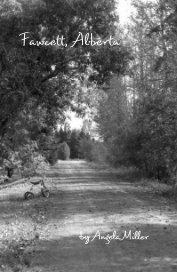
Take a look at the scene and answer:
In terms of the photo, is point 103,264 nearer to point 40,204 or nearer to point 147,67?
point 40,204

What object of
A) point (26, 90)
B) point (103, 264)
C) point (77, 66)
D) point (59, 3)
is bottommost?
point (103, 264)

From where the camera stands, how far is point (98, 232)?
1249 centimetres

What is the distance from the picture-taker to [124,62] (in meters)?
19.7

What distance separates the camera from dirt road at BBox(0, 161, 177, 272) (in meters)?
9.05

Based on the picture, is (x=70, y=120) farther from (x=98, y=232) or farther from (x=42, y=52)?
(x=98, y=232)

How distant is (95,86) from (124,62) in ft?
8.26

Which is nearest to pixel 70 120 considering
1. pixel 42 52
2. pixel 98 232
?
pixel 42 52

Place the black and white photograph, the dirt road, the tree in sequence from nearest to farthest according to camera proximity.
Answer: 1. the dirt road
2. the black and white photograph
3. the tree

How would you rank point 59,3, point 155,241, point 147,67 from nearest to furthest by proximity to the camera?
1. point 155,241
2. point 59,3
3. point 147,67

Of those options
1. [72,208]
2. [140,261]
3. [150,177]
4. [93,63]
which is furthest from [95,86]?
[150,177]

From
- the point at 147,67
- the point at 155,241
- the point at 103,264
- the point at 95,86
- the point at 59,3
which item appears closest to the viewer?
the point at 103,264

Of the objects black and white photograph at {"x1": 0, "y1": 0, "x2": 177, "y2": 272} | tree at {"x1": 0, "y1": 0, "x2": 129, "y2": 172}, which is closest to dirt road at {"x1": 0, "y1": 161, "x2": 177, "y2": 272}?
black and white photograph at {"x1": 0, "y1": 0, "x2": 177, "y2": 272}

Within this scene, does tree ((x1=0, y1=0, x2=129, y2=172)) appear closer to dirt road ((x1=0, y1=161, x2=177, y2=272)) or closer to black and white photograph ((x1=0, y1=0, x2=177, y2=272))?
black and white photograph ((x1=0, y1=0, x2=177, y2=272))

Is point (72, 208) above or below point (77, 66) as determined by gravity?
below
